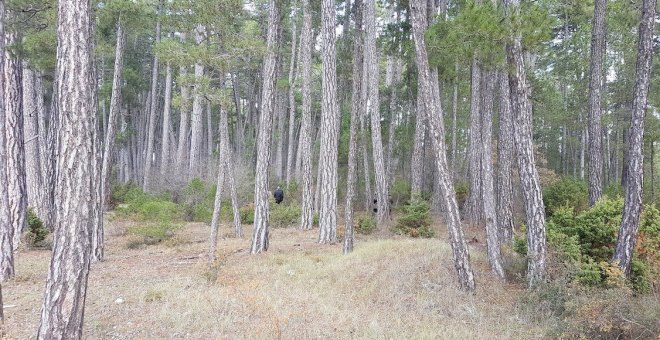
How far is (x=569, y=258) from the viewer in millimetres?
6777

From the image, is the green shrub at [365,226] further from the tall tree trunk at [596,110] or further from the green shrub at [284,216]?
the tall tree trunk at [596,110]

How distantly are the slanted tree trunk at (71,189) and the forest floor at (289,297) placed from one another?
0.91m

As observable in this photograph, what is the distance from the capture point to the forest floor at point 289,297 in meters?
5.22

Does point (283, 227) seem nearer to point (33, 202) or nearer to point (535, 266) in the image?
point (33, 202)

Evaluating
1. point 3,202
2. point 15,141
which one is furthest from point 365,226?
point 15,141

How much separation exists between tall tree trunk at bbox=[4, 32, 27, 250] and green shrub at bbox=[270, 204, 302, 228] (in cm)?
751

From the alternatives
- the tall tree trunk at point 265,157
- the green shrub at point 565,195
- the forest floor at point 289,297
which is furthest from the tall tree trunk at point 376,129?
the green shrub at point 565,195

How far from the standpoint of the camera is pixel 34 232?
1058 centimetres

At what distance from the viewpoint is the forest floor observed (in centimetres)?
522

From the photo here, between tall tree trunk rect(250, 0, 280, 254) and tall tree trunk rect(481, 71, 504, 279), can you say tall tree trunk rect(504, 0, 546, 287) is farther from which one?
tall tree trunk rect(250, 0, 280, 254)

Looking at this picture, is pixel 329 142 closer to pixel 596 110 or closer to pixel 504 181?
pixel 504 181

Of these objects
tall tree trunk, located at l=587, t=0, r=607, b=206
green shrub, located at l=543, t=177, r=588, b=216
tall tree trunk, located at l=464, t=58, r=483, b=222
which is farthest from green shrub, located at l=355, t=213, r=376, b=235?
green shrub, located at l=543, t=177, r=588, b=216

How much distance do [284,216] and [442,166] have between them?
953cm

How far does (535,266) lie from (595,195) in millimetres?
6423
